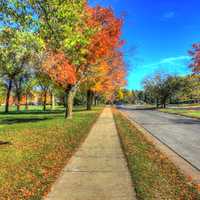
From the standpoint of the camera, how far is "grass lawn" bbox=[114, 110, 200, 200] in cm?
537

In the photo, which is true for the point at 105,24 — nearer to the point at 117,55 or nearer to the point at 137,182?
the point at 117,55

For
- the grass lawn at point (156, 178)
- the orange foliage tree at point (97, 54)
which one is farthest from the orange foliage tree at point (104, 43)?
the grass lawn at point (156, 178)

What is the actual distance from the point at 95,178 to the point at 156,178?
132 centimetres

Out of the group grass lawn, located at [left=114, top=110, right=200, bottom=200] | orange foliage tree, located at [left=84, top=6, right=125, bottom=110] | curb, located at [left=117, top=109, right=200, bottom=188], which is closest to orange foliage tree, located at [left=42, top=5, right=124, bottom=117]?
orange foliage tree, located at [left=84, top=6, right=125, bottom=110]

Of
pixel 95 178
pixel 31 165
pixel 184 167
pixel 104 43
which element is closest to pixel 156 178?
pixel 95 178

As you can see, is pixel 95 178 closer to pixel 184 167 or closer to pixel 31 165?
pixel 31 165

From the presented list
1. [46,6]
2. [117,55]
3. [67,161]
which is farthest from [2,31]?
[117,55]

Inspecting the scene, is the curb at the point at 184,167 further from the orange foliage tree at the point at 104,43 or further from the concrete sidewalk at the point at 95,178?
the orange foliage tree at the point at 104,43

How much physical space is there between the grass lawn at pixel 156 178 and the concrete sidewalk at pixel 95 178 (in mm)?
210

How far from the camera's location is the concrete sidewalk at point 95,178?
5.26 m

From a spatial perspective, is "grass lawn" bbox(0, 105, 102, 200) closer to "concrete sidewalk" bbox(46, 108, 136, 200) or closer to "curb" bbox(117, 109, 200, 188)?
"concrete sidewalk" bbox(46, 108, 136, 200)

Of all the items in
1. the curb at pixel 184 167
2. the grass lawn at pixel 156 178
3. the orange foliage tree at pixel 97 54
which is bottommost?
the curb at pixel 184 167

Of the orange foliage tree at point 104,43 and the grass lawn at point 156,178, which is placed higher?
the orange foliage tree at point 104,43

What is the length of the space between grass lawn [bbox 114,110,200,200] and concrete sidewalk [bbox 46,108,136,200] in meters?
0.21
